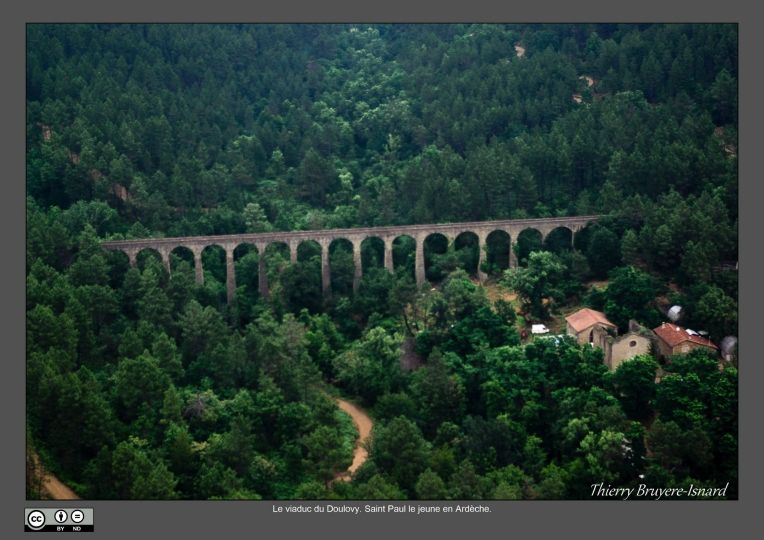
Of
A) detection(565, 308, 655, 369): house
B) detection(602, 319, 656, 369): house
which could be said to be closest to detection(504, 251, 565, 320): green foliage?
detection(565, 308, 655, 369): house

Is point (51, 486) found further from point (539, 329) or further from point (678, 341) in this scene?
point (678, 341)

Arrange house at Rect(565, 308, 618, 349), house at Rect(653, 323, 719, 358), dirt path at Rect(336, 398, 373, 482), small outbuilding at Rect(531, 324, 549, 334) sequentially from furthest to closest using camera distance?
1. small outbuilding at Rect(531, 324, 549, 334)
2. house at Rect(565, 308, 618, 349)
3. house at Rect(653, 323, 719, 358)
4. dirt path at Rect(336, 398, 373, 482)

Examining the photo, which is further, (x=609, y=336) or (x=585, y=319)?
(x=585, y=319)

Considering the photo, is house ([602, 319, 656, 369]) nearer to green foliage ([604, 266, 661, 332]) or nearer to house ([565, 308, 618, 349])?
house ([565, 308, 618, 349])

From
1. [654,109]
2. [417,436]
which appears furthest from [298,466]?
[654,109]

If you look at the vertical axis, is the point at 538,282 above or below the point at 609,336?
above

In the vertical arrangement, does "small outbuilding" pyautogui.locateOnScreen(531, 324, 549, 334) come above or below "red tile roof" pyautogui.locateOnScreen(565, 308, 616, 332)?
below

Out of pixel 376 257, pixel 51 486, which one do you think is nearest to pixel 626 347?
pixel 376 257
